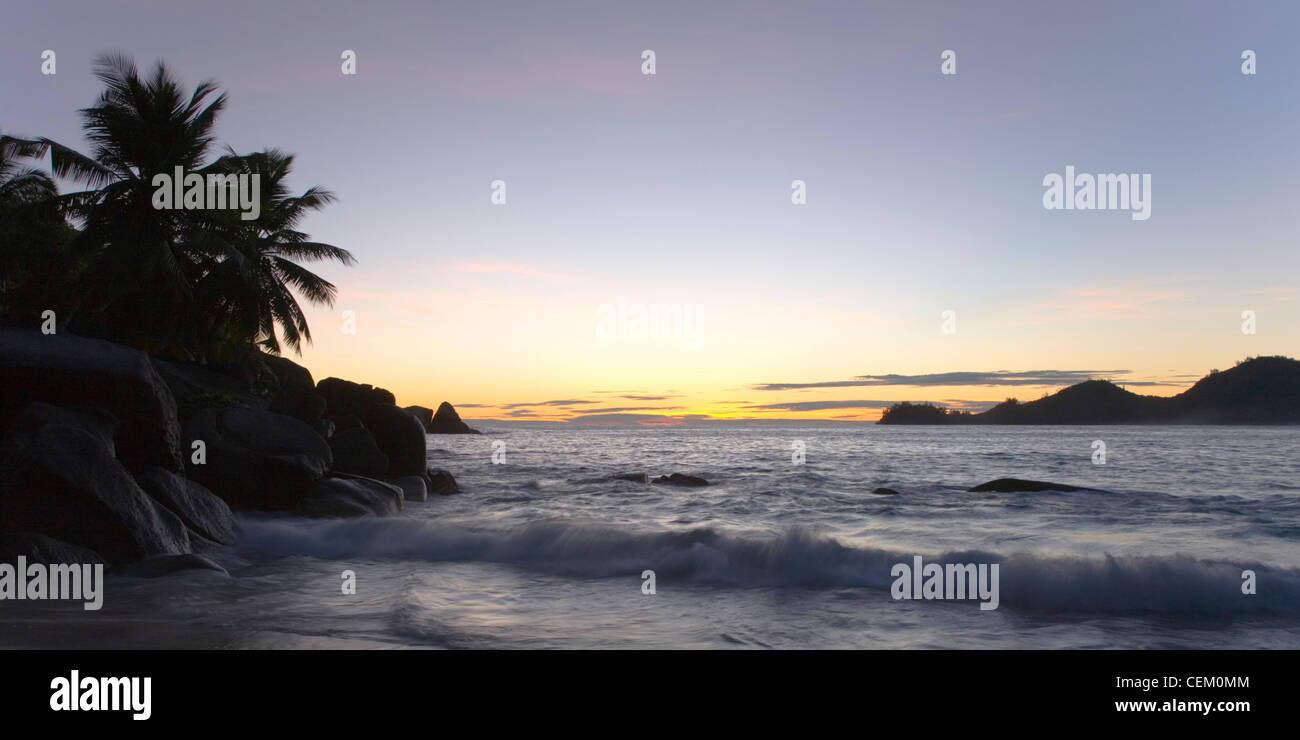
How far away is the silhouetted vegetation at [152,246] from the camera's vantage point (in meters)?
21.6

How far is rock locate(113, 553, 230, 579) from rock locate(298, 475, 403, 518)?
559 cm

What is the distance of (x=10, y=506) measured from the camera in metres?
9.13

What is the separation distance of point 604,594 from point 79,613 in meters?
5.63

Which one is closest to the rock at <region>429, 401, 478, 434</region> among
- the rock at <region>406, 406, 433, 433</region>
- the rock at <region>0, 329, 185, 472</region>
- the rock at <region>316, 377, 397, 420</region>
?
the rock at <region>406, 406, 433, 433</region>

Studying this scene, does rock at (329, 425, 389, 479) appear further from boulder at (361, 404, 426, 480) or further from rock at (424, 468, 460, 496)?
rock at (424, 468, 460, 496)

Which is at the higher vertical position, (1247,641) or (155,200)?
(155,200)

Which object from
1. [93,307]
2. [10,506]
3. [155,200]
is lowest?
[10,506]

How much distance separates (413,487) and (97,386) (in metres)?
9.78

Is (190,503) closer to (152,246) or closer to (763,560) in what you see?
(763,560)

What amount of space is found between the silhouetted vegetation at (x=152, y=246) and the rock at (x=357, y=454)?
21.1 ft

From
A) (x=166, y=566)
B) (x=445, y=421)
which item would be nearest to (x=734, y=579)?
(x=166, y=566)
